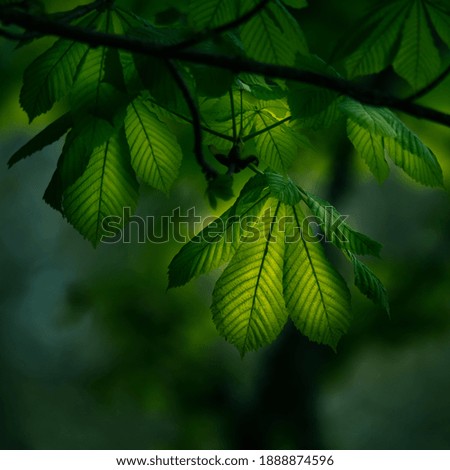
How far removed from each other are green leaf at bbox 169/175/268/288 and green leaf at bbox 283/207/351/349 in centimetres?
9

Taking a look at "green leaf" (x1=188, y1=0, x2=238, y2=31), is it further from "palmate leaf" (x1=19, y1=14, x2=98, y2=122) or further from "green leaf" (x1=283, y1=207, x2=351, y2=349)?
"green leaf" (x1=283, y1=207, x2=351, y2=349)

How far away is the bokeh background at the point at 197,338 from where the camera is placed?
4.20 metres

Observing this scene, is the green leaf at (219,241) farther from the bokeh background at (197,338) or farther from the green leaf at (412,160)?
the bokeh background at (197,338)

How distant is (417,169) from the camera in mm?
1137

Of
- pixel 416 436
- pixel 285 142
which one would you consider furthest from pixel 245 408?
pixel 285 142

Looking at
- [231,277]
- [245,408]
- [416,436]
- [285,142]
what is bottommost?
[416,436]

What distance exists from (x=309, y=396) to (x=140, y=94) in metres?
3.63

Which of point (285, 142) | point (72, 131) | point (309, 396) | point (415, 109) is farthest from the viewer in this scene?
point (309, 396)

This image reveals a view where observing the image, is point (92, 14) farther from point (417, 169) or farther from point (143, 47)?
point (417, 169)

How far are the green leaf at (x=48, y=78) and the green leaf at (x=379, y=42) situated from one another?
49 centimetres

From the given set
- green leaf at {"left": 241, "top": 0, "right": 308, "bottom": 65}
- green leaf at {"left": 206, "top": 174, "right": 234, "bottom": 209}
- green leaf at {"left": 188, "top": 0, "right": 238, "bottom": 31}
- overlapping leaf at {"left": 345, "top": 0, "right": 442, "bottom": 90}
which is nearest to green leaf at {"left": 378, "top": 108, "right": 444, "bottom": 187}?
overlapping leaf at {"left": 345, "top": 0, "right": 442, "bottom": 90}

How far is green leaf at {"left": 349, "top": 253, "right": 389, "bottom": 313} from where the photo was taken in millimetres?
1072

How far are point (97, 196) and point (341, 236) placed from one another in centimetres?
46

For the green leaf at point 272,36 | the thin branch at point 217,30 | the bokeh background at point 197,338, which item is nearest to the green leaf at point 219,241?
the green leaf at point 272,36
